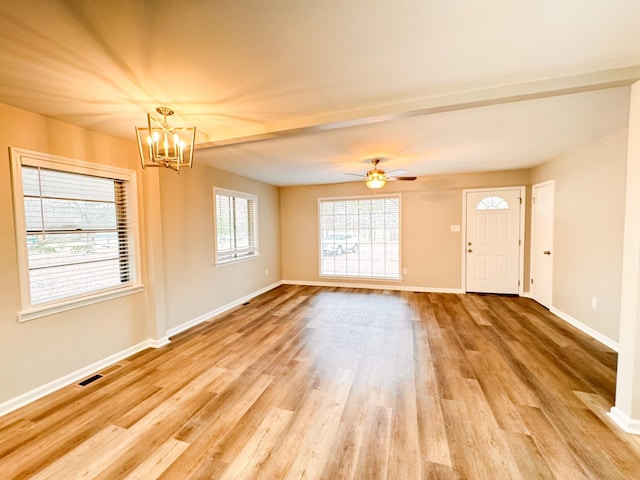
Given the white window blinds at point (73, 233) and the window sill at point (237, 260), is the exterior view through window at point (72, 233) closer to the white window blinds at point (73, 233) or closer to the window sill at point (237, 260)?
the white window blinds at point (73, 233)

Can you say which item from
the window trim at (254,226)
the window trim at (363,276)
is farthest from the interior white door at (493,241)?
the window trim at (254,226)

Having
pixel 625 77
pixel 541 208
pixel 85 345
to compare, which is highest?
pixel 625 77

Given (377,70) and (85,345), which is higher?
(377,70)

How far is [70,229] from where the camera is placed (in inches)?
101

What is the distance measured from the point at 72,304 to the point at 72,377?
694 mm

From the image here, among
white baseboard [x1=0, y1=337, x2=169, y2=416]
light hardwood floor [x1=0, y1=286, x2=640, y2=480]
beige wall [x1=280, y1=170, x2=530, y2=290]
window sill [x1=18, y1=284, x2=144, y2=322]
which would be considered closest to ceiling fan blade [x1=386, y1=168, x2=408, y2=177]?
beige wall [x1=280, y1=170, x2=530, y2=290]

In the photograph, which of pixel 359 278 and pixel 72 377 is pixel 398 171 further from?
pixel 72 377

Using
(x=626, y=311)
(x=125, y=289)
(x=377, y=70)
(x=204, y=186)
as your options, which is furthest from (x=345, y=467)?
(x=204, y=186)

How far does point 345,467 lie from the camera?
5.20 ft

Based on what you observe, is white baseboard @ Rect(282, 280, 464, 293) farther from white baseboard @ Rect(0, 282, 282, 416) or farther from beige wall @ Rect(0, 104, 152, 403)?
beige wall @ Rect(0, 104, 152, 403)

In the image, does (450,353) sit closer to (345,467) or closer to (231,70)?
(345,467)

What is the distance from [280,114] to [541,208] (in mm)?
4699

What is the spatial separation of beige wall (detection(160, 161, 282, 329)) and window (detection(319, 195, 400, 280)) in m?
1.93

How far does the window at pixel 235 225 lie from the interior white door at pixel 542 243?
5.16 m
